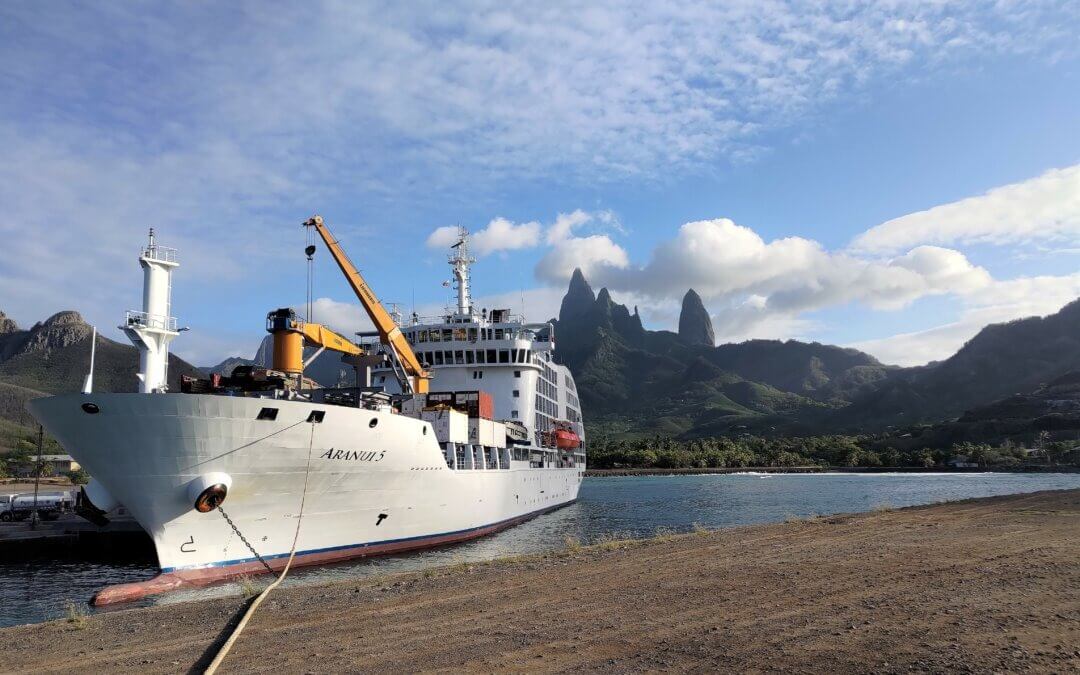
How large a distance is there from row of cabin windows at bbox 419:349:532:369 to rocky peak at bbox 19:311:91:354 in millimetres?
156680

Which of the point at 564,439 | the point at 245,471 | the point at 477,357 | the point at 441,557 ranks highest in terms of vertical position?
the point at 477,357

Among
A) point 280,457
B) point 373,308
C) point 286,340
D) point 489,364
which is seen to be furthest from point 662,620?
point 489,364

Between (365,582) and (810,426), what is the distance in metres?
204

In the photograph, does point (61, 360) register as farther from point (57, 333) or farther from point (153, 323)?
point (153, 323)

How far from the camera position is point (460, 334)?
40125 millimetres

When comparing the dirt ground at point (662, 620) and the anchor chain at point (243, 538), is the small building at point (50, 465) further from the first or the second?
the dirt ground at point (662, 620)

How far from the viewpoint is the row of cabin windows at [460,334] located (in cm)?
4016

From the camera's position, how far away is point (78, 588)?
65.8 ft

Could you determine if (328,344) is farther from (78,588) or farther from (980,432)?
(980,432)

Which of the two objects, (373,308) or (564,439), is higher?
(373,308)

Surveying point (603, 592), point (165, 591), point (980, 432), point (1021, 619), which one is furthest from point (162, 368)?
point (980, 432)

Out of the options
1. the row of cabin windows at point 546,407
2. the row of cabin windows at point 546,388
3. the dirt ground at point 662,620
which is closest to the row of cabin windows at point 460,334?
the row of cabin windows at point 546,388

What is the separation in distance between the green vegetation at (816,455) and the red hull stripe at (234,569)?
10673cm

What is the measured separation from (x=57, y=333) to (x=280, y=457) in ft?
595
